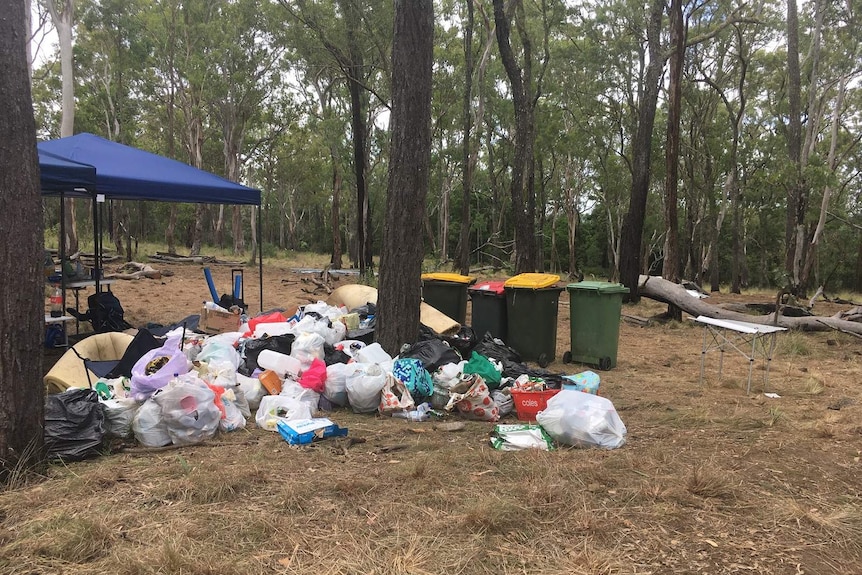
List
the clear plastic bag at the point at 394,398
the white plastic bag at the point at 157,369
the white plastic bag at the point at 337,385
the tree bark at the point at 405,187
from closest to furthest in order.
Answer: the white plastic bag at the point at 157,369 → the clear plastic bag at the point at 394,398 → the white plastic bag at the point at 337,385 → the tree bark at the point at 405,187

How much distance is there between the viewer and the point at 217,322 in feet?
23.8

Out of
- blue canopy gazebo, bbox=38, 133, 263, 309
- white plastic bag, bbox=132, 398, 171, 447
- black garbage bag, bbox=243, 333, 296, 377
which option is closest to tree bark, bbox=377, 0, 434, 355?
black garbage bag, bbox=243, 333, 296, 377

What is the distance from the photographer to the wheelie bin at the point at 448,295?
7551 mm

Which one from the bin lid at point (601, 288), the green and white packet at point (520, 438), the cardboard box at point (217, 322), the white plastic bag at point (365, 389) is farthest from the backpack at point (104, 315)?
the bin lid at point (601, 288)

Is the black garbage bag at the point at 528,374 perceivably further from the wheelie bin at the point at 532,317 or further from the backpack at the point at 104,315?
the backpack at the point at 104,315

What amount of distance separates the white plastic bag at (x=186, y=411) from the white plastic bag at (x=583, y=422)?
233 cm

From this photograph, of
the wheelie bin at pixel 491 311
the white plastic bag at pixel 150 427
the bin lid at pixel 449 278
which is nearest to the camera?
the white plastic bag at pixel 150 427

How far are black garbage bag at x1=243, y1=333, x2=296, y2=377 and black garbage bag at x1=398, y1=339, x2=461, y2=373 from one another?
3.52ft

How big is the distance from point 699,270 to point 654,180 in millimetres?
5385

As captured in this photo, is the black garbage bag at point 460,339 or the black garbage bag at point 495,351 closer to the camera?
the black garbage bag at point 495,351

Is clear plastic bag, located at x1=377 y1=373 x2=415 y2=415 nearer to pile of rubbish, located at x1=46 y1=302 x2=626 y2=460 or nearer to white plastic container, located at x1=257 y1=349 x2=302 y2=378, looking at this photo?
pile of rubbish, located at x1=46 y1=302 x2=626 y2=460

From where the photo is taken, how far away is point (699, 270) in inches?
1024

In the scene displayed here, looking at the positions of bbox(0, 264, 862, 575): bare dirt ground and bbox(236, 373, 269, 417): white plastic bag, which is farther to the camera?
bbox(236, 373, 269, 417): white plastic bag

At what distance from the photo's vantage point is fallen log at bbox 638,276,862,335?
8.79m
